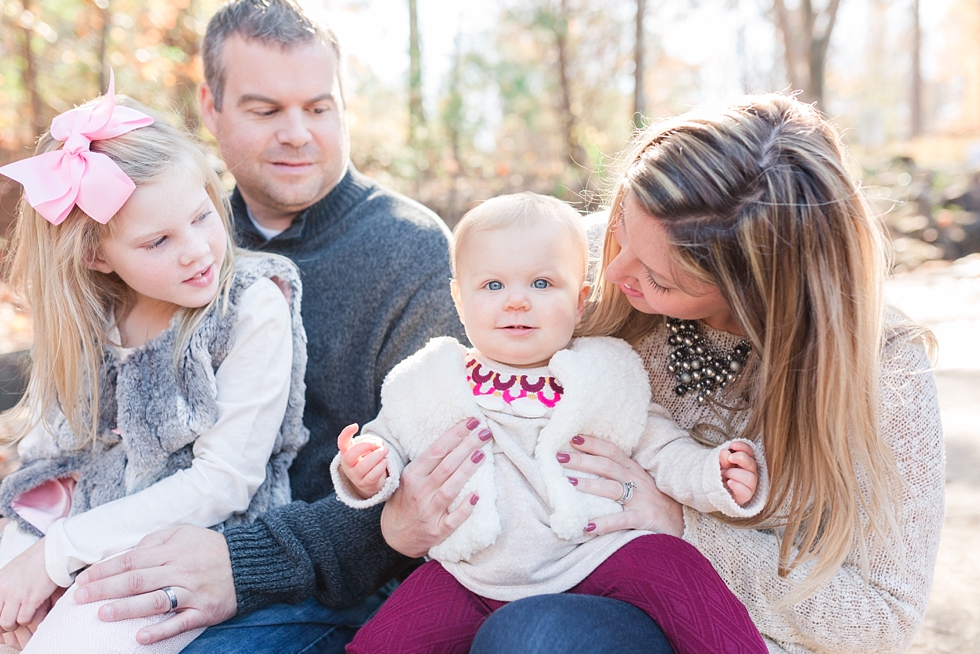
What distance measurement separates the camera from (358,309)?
2195 mm

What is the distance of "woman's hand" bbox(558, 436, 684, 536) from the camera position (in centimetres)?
159

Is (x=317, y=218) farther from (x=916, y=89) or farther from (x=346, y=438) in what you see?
(x=916, y=89)

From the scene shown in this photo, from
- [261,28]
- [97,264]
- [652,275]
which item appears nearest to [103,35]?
[261,28]

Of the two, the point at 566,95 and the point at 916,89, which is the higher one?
the point at 916,89

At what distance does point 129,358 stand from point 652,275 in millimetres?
1258

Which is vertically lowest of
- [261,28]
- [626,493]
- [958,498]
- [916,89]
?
[958,498]

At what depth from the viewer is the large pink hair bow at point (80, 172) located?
1674mm

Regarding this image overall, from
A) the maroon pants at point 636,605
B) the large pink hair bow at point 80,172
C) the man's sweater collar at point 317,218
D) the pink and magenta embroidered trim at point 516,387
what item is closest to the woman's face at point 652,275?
the pink and magenta embroidered trim at point 516,387

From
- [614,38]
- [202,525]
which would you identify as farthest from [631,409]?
[614,38]

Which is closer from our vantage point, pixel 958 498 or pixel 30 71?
pixel 958 498

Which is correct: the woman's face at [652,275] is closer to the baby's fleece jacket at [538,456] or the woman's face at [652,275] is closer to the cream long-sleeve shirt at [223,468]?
the baby's fleece jacket at [538,456]

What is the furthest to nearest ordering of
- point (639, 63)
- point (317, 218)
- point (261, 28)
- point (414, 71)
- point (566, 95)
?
point (566, 95) → point (414, 71) → point (639, 63) → point (317, 218) → point (261, 28)

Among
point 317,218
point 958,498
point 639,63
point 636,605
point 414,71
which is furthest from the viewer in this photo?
point 414,71

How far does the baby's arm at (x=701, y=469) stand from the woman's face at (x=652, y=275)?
27 cm
